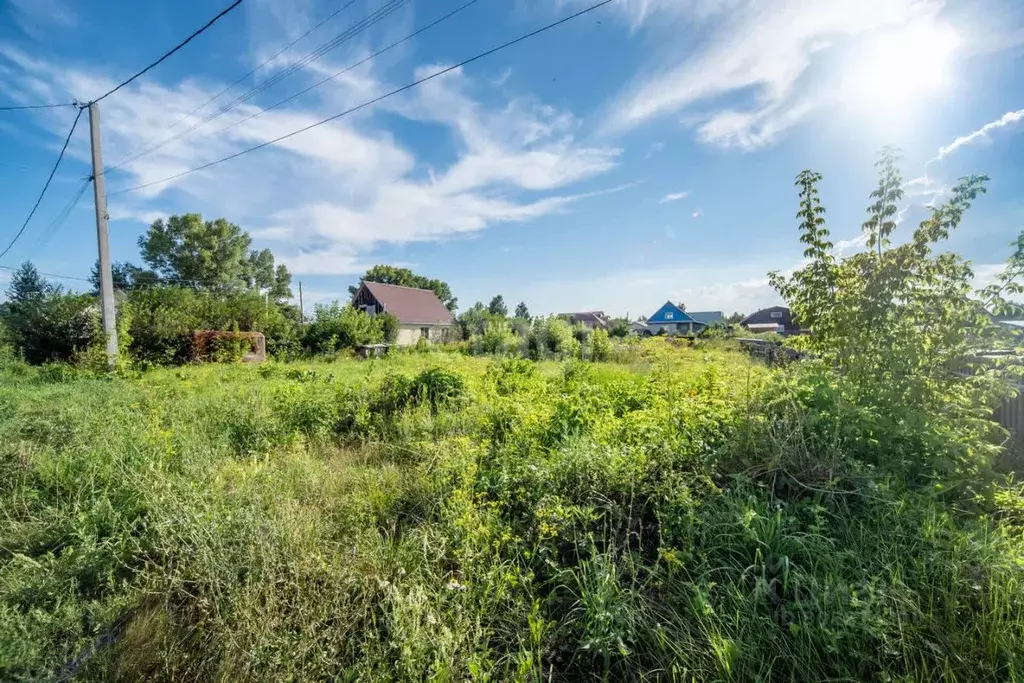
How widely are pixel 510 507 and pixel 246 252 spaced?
35090mm

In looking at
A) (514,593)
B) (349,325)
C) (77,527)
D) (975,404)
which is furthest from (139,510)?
(349,325)

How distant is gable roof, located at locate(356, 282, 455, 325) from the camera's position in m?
28.0

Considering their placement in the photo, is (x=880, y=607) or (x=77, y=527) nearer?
(x=880, y=607)

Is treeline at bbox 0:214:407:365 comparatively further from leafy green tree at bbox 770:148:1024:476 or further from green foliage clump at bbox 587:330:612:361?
leafy green tree at bbox 770:148:1024:476

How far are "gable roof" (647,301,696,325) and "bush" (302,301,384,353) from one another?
35852 mm

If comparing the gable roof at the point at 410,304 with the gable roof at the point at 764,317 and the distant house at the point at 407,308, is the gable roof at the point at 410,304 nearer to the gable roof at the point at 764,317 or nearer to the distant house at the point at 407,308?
the distant house at the point at 407,308

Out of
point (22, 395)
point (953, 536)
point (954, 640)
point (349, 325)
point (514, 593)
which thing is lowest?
point (514, 593)

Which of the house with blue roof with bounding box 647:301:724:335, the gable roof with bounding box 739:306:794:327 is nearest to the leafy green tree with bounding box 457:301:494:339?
the house with blue roof with bounding box 647:301:724:335

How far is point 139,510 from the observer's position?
115 inches

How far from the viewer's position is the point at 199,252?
1073 inches

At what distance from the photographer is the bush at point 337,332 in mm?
16781

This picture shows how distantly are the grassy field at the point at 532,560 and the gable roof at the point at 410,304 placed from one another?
2369 centimetres

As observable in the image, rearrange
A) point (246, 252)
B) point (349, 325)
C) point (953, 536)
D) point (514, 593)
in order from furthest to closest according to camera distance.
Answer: point (246, 252)
point (349, 325)
point (514, 593)
point (953, 536)

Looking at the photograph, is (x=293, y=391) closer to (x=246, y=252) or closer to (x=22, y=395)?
(x=22, y=395)
